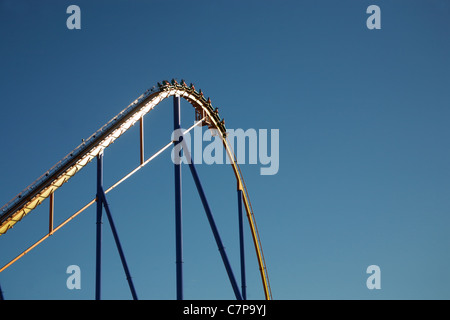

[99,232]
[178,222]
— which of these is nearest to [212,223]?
[178,222]

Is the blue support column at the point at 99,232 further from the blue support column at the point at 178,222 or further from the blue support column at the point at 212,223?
the blue support column at the point at 212,223

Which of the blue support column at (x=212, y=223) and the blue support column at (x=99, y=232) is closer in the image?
the blue support column at (x=99, y=232)

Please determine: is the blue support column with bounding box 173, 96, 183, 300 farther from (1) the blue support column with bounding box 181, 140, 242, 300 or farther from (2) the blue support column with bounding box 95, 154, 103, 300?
(2) the blue support column with bounding box 95, 154, 103, 300

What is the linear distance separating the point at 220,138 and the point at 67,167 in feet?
24.3

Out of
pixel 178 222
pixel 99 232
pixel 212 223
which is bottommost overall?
pixel 99 232

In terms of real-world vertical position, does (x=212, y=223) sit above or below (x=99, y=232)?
above

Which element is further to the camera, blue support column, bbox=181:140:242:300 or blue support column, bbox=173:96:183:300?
blue support column, bbox=181:140:242:300

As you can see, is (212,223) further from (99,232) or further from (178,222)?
(99,232)

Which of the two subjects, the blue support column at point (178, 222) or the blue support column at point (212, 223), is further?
the blue support column at point (212, 223)

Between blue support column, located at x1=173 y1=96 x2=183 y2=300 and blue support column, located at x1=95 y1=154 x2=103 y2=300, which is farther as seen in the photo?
blue support column, located at x1=95 y1=154 x2=103 y2=300
